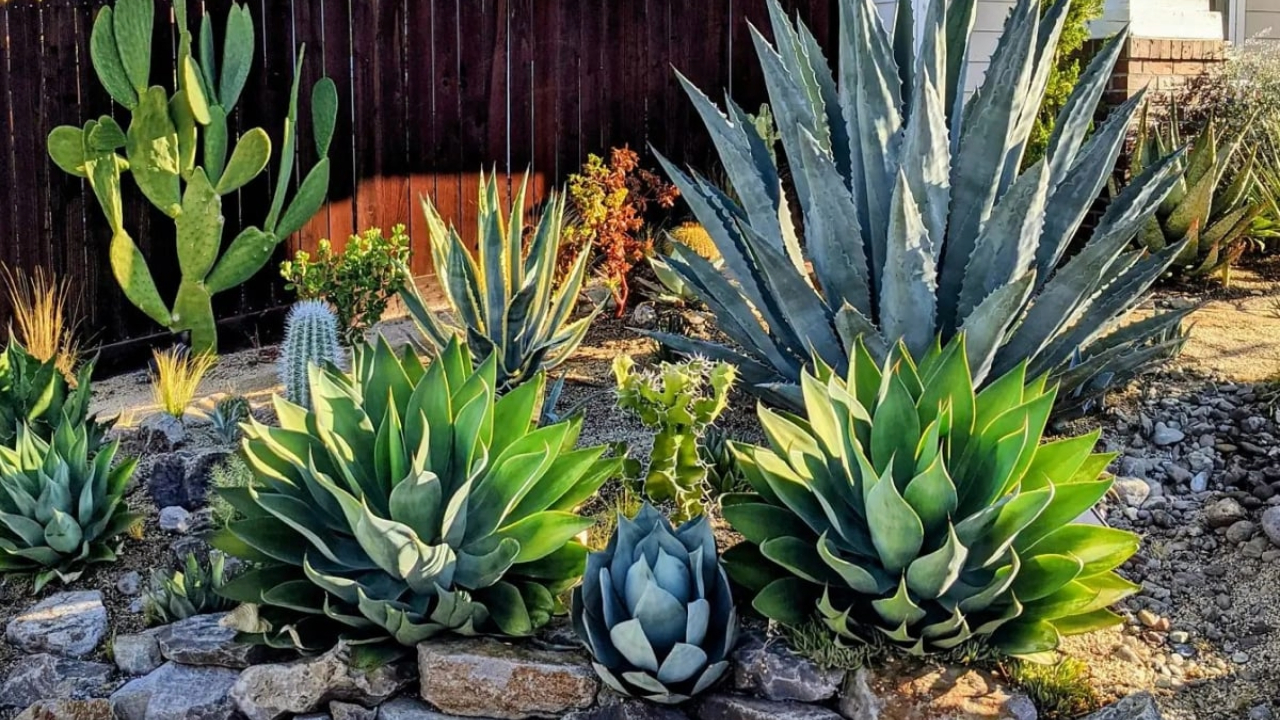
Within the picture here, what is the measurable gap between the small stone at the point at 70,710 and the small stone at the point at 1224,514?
10.3ft

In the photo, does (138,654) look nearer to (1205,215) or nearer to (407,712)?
(407,712)

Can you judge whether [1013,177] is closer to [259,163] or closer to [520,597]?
[520,597]

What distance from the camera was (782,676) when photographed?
2965 millimetres

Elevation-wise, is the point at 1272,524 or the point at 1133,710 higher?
the point at 1272,524

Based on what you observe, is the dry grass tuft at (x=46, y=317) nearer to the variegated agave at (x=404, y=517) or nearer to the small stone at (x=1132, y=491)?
the variegated agave at (x=404, y=517)

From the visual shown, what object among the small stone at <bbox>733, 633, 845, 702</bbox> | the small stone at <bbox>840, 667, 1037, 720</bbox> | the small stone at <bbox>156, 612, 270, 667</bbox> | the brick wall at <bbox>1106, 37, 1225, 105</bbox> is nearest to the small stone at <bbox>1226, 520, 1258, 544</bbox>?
the small stone at <bbox>840, 667, 1037, 720</bbox>

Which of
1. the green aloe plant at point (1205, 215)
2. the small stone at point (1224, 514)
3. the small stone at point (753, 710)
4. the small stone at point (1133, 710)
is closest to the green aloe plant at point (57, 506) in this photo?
the small stone at point (753, 710)

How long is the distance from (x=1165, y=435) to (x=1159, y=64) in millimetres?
4220

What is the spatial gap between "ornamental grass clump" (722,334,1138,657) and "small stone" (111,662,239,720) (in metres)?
1.38

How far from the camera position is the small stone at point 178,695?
3.29 meters

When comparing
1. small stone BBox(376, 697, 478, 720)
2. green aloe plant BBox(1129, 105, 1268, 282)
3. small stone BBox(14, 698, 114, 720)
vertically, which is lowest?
small stone BBox(14, 698, 114, 720)

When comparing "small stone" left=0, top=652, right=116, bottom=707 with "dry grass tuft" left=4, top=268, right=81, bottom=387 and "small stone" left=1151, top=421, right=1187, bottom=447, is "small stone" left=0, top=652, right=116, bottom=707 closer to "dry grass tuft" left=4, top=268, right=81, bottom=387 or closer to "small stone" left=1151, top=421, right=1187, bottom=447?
"dry grass tuft" left=4, top=268, right=81, bottom=387

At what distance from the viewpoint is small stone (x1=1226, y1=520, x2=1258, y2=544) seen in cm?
367

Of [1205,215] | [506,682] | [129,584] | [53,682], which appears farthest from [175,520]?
[1205,215]
